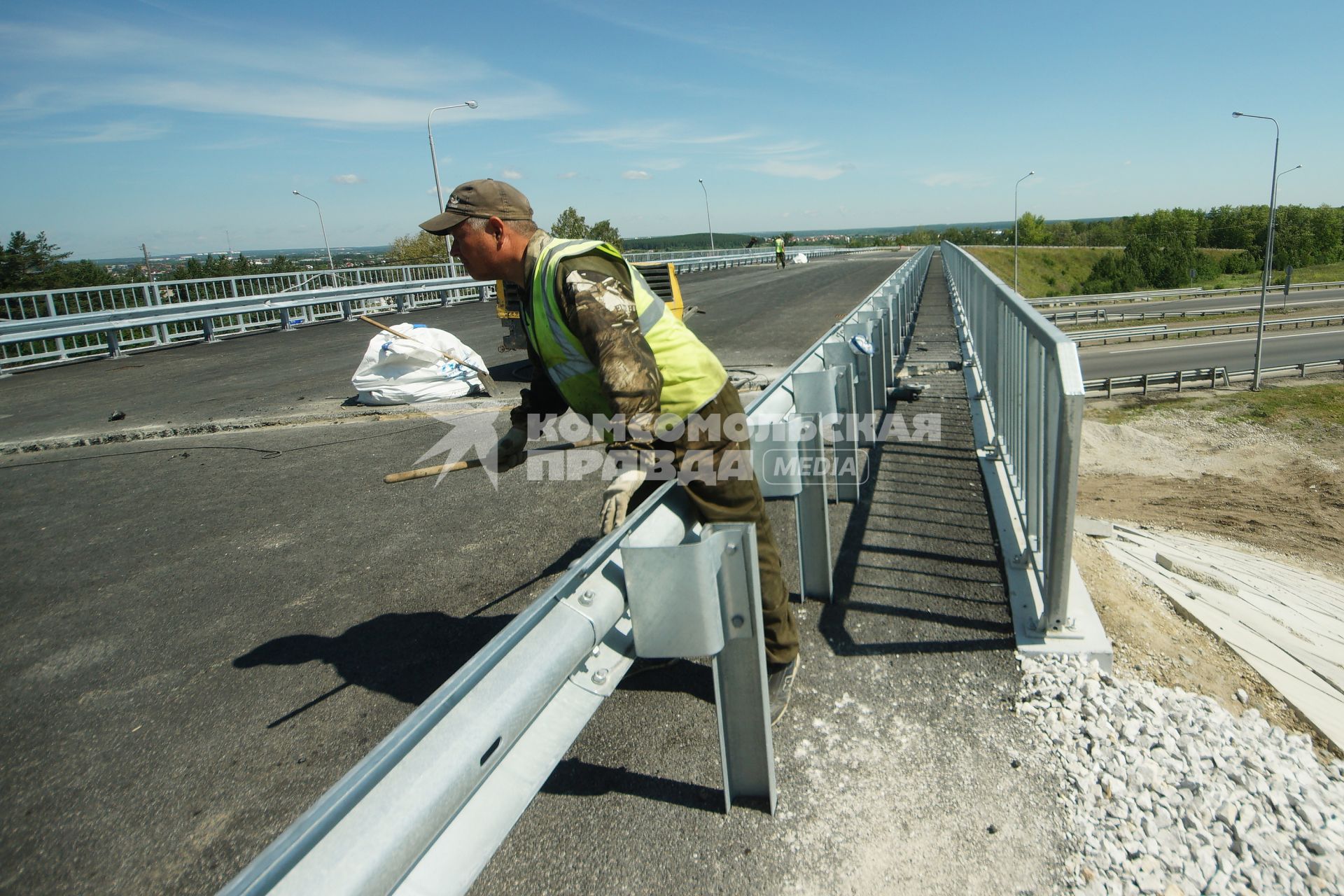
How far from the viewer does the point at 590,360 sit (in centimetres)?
263

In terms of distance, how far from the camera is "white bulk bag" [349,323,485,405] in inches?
374

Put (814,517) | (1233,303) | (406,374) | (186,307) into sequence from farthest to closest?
(1233,303) → (186,307) → (406,374) → (814,517)

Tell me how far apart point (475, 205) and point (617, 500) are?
1.16 metres

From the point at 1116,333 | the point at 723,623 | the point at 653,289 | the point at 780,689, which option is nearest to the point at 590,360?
the point at 723,623

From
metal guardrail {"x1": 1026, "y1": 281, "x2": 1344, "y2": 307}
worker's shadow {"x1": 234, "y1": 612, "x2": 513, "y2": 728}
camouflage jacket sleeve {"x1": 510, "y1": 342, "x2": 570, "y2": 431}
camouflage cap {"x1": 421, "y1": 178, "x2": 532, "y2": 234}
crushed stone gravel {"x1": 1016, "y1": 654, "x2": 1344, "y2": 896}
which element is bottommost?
metal guardrail {"x1": 1026, "y1": 281, "x2": 1344, "y2": 307}

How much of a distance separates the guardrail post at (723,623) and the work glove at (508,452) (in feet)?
5.30

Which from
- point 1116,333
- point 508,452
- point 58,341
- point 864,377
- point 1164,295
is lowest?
point 1116,333

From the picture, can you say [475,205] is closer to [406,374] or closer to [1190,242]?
[406,374]

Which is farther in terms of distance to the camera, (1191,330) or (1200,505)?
(1191,330)

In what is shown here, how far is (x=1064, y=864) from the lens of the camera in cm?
211

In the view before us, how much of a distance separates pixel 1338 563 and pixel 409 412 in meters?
13.0

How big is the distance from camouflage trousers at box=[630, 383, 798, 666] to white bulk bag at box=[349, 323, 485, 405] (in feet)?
23.1

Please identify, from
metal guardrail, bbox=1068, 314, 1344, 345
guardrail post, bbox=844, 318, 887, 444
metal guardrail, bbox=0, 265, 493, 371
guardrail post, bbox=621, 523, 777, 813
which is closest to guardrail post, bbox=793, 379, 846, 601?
guardrail post, bbox=621, 523, 777, 813

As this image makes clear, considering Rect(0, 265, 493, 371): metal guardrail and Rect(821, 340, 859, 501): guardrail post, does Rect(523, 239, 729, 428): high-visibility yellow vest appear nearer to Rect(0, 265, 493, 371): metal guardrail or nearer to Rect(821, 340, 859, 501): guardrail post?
Rect(821, 340, 859, 501): guardrail post
